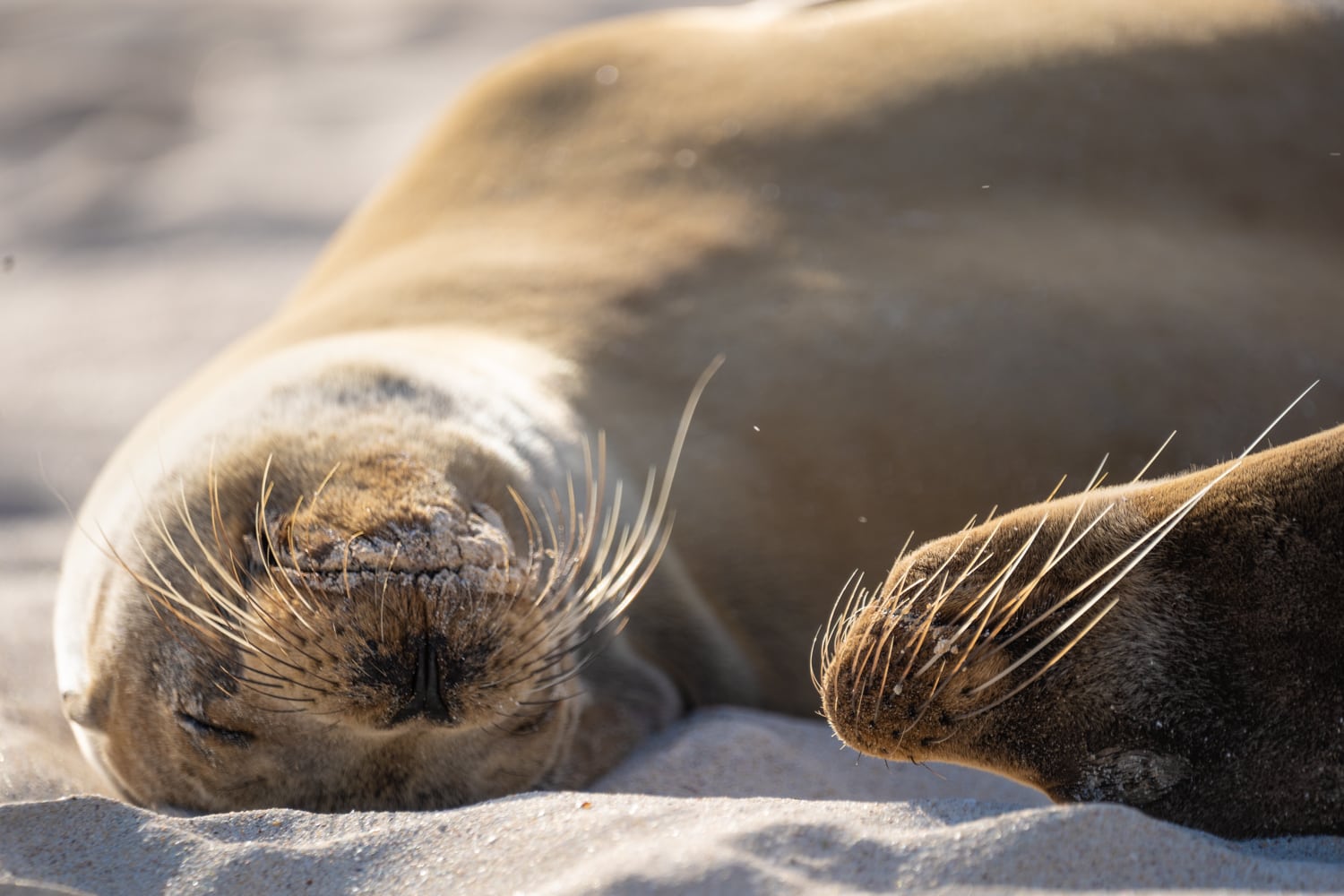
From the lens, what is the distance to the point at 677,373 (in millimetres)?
3102

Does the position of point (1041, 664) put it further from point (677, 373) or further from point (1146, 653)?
point (677, 373)

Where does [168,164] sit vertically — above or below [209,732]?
above

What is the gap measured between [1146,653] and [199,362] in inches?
158

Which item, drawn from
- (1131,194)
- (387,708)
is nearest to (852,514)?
(1131,194)

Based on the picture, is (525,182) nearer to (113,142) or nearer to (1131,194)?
(1131,194)

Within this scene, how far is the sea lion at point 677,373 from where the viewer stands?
2.34 meters

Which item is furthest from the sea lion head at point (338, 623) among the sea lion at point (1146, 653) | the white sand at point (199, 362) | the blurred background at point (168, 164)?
the blurred background at point (168, 164)

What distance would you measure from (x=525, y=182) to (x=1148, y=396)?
1.37 metres

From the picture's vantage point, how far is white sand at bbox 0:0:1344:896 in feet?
5.38

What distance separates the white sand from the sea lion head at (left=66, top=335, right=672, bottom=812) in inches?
6.8

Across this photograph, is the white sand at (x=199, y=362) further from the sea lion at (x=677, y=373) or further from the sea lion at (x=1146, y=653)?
the sea lion at (x=677, y=373)

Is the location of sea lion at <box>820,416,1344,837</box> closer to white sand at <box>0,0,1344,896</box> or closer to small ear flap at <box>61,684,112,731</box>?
white sand at <box>0,0,1344,896</box>

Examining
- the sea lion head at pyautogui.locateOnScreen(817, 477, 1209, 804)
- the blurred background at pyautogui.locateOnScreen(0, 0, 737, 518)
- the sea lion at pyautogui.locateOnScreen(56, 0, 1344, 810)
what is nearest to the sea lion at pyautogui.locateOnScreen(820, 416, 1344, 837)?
the sea lion head at pyautogui.locateOnScreen(817, 477, 1209, 804)

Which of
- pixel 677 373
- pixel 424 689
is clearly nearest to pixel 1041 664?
pixel 424 689
